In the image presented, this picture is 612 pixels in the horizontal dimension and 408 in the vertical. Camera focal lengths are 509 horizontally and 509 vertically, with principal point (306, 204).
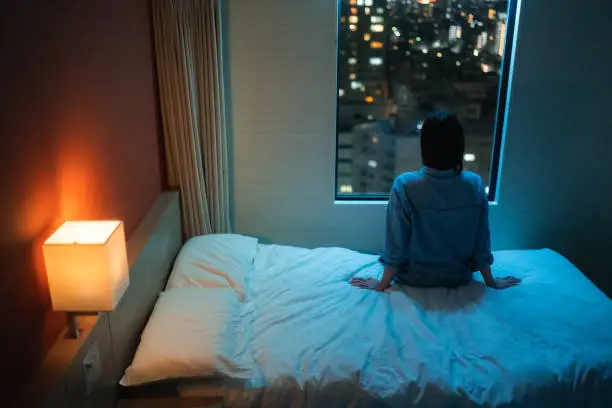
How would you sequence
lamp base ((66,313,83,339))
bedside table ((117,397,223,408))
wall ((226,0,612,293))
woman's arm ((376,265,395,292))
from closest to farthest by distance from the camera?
lamp base ((66,313,83,339))
bedside table ((117,397,223,408))
woman's arm ((376,265,395,292))
wall ((226,0,612,293))

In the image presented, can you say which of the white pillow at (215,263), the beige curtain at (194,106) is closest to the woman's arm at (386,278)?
the white pillow at (215,263)

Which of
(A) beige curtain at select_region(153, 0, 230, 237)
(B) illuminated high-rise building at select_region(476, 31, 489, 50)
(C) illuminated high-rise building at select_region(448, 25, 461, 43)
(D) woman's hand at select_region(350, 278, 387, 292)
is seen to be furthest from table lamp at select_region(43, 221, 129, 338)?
(B) illuminated high-rise building at select_region(476, 31, 489, 50)

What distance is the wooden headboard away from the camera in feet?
4.55

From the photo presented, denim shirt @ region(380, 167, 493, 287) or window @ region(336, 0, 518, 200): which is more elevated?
window @ region(336, 0, 518, 200)

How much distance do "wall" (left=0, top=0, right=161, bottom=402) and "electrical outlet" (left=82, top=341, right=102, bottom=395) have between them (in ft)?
0.39

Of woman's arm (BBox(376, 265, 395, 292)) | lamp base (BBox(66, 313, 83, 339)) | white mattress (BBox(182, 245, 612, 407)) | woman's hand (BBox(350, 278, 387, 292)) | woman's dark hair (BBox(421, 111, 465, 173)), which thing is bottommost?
white mattress (BBox(182, 245, 612, 407))

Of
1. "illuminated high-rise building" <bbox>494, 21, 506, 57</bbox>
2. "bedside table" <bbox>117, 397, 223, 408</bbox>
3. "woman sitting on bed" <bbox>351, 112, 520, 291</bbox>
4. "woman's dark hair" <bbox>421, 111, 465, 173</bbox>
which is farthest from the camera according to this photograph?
"illuminated high-rise building" <bbox>494, 21, 506, 57</bbox>

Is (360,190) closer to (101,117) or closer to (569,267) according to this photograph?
(569,267)

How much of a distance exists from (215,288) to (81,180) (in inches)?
36.5

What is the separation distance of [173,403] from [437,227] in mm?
1424

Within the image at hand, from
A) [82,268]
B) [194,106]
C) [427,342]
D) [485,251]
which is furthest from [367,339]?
[194,106]

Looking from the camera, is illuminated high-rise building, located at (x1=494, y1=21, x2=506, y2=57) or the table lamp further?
illuminated high-rise building, located at (x1=494, y1=21, x2=506, y2=57)

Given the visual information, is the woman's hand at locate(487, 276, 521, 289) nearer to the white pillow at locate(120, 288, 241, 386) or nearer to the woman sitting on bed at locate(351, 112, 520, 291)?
the woman sitting on bed at locate(351, 112, 520, 291)

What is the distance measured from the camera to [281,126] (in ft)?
10.6
